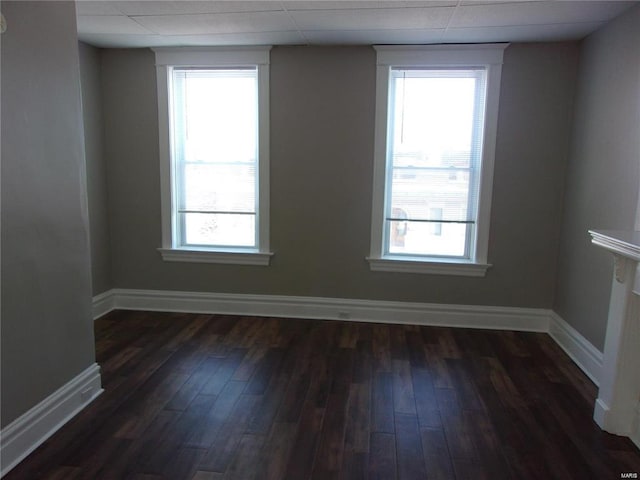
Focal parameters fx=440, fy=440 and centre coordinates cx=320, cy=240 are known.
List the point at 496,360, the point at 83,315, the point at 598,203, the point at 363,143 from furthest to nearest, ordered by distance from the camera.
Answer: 1. the point at 363,143
2. the point at 496,360
3. the point at 598,203
4. the point at 83,315

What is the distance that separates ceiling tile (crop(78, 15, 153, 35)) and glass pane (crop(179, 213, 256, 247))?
160cm

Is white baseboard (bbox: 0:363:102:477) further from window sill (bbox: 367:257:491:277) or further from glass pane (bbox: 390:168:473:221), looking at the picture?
glass pane (bbox: 390:168:473:221)

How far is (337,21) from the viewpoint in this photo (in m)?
3.06

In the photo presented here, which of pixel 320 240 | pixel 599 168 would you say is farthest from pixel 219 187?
pixel 599 168

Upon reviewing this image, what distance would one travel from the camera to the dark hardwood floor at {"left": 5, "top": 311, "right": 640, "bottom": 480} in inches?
82.3

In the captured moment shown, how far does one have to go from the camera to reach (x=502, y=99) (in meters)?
3.62

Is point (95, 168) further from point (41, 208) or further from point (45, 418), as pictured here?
point (45, 418)

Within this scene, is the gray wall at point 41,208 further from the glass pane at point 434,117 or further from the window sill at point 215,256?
the glass pane at point 434,117

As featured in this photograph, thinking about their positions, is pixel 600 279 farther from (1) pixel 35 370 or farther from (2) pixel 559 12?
(1) pixel 35 370

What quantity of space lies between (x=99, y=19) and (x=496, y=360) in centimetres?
377

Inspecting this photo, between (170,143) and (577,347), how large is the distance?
3748mm

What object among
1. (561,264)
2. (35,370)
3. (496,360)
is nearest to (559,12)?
(561,264)

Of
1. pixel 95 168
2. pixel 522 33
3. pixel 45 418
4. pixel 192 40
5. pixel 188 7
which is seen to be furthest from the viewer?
pixel 95 168

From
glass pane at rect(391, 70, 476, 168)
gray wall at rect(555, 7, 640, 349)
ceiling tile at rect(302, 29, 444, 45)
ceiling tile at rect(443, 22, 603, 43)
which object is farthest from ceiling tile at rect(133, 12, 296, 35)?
gray wall at rect(555, 7, 640, 349)
